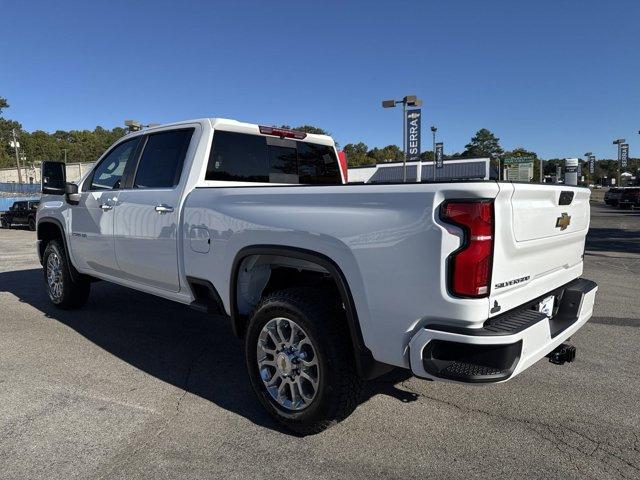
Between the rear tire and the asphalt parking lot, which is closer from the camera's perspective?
the asphalt parking lot

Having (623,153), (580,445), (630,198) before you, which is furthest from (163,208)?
(623,153)

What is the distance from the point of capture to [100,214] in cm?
486

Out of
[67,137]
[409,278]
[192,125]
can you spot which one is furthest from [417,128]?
[67,137]

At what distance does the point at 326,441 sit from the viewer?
2957mm

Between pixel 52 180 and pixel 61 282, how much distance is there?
1328 mm

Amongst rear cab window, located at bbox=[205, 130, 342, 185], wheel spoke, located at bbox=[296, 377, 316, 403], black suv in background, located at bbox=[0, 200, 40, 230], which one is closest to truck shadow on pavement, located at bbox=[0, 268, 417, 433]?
wheel spoke, located at bbox=[296, 377, 316, 403]

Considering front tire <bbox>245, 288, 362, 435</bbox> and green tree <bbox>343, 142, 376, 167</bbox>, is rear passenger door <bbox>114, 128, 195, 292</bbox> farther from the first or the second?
green tree <bbox>343, 142, 376, 167</bbox>

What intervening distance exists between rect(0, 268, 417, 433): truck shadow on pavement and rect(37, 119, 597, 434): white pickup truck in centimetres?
53

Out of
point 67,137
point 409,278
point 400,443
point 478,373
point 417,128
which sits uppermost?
point 67,137

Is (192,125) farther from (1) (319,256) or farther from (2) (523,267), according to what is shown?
(2) (523,267)

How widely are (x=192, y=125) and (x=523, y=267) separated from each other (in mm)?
2853

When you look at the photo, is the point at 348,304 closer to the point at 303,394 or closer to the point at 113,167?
the point at 303,394

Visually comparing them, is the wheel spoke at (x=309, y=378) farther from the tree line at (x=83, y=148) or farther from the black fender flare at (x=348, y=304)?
the tree line at (x=83, y=148)

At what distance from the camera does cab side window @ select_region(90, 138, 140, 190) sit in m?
4.77
